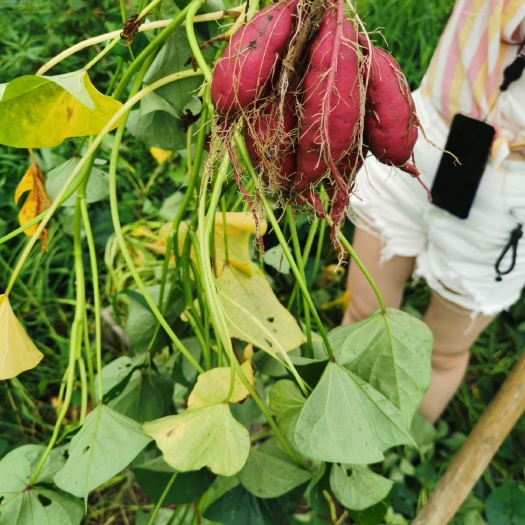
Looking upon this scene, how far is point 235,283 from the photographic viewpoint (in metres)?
0.67

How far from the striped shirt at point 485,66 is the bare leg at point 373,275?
0.95 feet

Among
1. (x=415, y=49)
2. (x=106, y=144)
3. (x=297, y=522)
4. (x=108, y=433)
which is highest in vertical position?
(x=415, y=49)

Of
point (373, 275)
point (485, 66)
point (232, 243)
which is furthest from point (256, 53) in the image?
point (373, 275)

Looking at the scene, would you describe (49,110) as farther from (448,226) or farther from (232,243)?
(448,226)

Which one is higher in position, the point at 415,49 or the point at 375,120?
the point at 375,120

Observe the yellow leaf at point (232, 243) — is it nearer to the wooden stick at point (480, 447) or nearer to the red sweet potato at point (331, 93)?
the red sweet potato at point (331, 93)

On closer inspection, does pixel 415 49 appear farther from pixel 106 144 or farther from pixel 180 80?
pixel 180 80

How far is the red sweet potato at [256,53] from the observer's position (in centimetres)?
41

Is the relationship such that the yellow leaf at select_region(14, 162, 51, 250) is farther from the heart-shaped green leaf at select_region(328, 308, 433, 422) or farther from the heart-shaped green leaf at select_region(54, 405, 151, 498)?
the heart-shaped green leaf at select_region(328, 308, 433, 422)

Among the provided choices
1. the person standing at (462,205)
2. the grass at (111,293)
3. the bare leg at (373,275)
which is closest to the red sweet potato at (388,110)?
the person standing at (462,205)

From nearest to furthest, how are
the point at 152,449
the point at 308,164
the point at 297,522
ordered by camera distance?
the point at 308,164 < the point at 152,449 < the point at 297,522

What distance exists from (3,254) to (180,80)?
1139 millimetres

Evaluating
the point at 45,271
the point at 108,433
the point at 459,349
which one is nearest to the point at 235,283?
the point at 108,433

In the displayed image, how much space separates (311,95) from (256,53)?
46 mm
